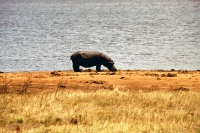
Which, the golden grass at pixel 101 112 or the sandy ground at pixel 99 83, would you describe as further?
the sandy ground at pixel 99 83

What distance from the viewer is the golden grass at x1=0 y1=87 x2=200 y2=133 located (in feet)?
40.4

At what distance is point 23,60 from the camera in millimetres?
36500

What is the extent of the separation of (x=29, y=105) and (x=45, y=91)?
3.18 metres

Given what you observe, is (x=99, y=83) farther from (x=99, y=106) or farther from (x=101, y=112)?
(x=101, y=112)

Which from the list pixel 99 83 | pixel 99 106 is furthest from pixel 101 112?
pixel 99 83

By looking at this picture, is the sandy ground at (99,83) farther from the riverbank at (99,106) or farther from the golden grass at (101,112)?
the golden grass at (101,112)

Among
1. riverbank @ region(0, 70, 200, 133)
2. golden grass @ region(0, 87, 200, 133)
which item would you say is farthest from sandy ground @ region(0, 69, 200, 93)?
golden grass @ region(0, 87, 200, 133)

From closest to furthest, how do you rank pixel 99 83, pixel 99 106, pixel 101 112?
1. pixel 101 112
2. pixel 99 106
3. pixel 99 83

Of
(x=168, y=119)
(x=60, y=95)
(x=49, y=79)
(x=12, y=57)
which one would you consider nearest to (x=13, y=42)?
(x=12, y=57)

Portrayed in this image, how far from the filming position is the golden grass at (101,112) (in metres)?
12.3

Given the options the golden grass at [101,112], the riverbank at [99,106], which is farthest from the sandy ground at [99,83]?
the golden grass at [101,112]

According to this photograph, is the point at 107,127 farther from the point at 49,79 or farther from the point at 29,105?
the point at 49,79

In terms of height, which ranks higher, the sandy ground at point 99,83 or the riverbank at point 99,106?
the sandy ground at point 99,83

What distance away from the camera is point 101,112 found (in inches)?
550
